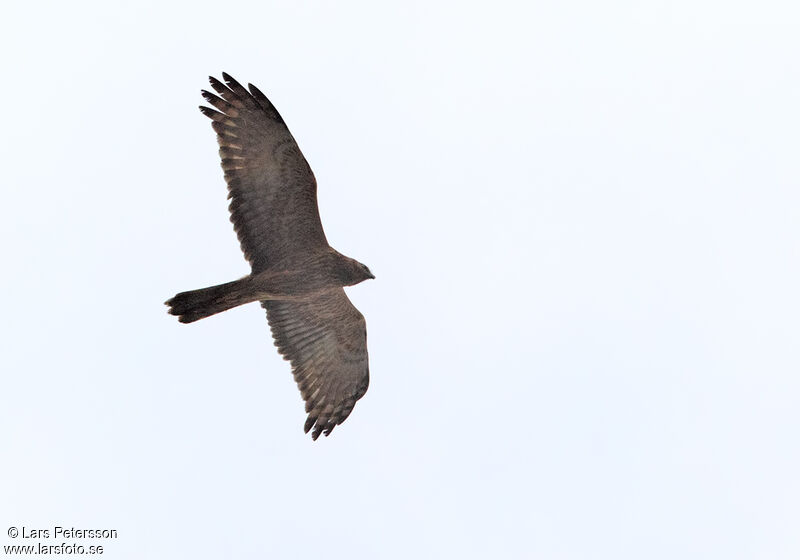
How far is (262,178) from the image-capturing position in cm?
1652

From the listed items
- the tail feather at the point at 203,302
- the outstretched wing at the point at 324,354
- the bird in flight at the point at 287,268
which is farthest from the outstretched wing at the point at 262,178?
the outstretched wing at the point at 324,354

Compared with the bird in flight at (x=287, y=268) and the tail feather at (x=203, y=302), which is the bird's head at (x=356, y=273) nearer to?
the bird in flight at (x=287, y=268)

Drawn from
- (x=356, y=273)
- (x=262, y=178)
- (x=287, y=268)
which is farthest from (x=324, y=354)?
(x=262, y=178)

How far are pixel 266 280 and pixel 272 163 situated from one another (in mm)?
1677

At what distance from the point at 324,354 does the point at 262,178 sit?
127 inches

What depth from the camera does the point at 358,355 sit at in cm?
1850

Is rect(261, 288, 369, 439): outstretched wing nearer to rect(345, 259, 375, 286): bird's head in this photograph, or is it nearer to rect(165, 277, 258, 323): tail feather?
rect(345, 259, 375, 286): bird's head

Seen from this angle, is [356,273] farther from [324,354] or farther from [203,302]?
[203,302]

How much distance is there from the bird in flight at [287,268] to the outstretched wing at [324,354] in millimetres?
15

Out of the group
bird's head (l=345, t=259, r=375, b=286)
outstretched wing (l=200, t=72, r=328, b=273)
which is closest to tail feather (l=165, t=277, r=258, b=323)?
outstretched wing (l=200, t=72, r=328, b=273)

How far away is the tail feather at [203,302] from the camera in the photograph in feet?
53.8

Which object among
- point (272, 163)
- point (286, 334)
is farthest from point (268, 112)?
point (286, 334)

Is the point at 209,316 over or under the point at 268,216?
under

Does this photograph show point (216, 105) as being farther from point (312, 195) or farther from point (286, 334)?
point (286, 334)
